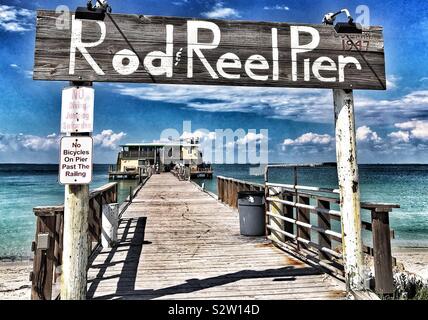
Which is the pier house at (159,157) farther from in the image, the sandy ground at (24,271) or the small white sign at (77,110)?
the small white sign at (77,110)

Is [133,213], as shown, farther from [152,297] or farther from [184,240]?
[152,297]

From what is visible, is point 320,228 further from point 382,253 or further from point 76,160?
point 76,160

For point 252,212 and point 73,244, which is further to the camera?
point 252,212

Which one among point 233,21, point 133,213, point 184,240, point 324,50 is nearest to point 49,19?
point 233,21

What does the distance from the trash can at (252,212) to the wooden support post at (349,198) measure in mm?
3258

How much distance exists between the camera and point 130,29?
3.50m

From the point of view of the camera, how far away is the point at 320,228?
15.5 feet

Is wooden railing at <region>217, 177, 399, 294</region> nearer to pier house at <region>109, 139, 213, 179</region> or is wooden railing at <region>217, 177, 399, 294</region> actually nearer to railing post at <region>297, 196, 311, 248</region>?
railing post at <region>297, 196, 311, 248</region>

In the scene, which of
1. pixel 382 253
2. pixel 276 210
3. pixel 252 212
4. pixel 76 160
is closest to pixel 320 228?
pixel 382 253

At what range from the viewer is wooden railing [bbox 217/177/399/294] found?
145 inches

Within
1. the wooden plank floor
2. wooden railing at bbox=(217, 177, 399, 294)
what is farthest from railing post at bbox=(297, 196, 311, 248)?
the wooden plank floor

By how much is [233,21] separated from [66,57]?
1902 millimetres

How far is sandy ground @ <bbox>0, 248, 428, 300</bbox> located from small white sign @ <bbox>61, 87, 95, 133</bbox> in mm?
6220

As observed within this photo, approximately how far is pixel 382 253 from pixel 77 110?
374cm
